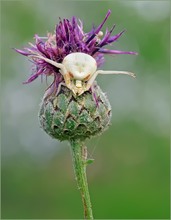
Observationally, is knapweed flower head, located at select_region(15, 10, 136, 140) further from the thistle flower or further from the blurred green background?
the blurred green background

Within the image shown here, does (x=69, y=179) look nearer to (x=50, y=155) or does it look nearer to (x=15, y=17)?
(x=50, y=155)

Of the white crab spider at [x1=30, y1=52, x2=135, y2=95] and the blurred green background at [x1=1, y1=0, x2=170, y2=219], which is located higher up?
the blurred green background at [x1=1, y1=0, x2=170, y2=219]

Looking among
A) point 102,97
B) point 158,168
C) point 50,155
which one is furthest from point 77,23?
point 50,155

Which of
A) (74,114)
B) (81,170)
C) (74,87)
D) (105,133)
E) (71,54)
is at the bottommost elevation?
(81,170)

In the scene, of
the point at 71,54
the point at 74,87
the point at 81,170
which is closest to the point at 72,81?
the point at 74,87

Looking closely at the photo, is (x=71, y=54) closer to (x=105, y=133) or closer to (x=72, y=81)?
(x=72, y=81)

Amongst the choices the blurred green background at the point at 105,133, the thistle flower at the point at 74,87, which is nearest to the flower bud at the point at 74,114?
the thistle flower at the point at 74,87

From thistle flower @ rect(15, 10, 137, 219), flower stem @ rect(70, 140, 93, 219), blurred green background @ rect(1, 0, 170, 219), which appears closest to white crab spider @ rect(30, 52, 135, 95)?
thistle flower @ rect(15, 10, 137, 219)
